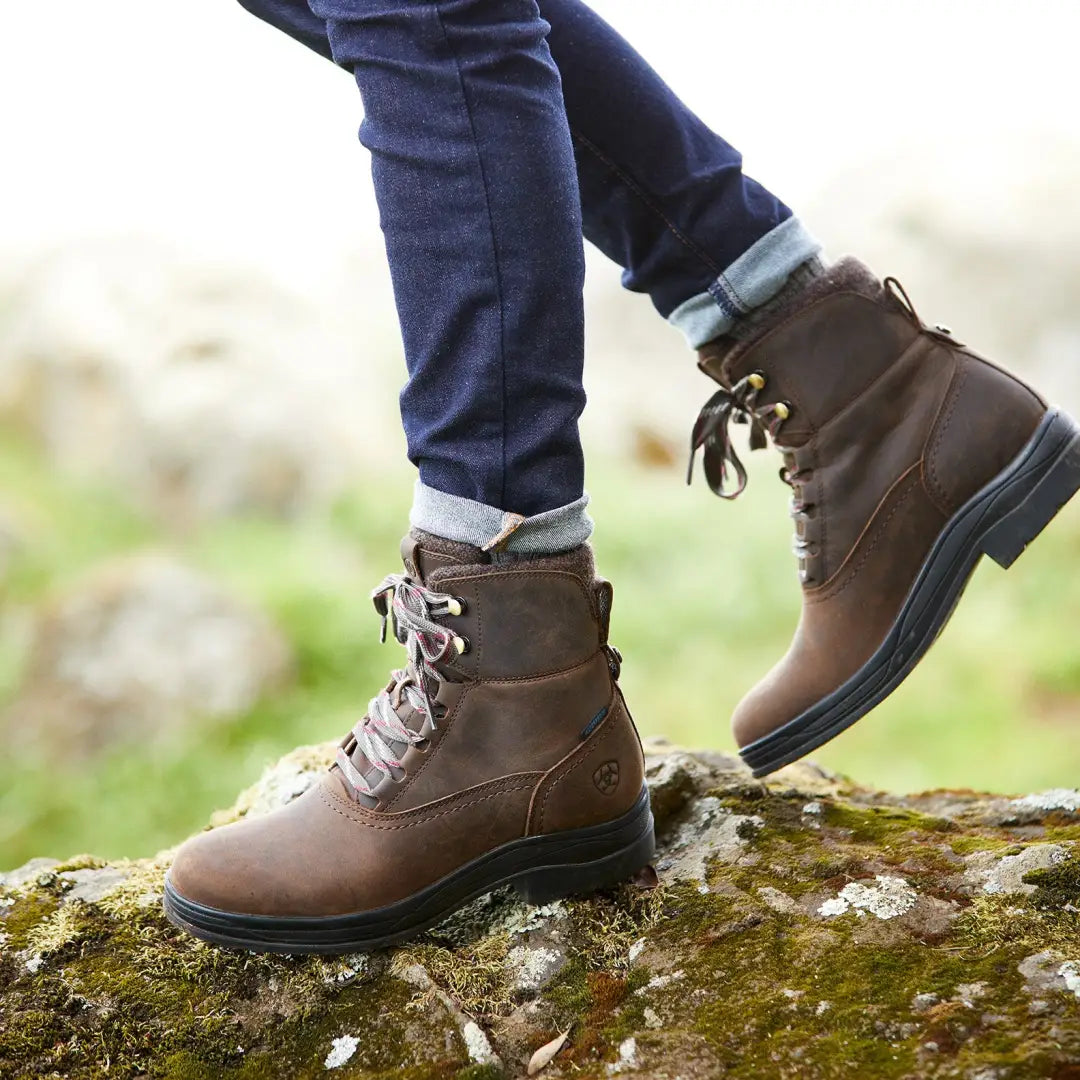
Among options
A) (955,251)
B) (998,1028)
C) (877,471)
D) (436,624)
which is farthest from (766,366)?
(955,251)

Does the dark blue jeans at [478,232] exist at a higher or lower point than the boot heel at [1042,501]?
higher

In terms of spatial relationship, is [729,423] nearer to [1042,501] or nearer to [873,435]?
[873,435]

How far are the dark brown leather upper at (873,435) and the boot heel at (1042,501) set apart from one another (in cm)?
6

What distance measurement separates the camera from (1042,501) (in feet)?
5.19

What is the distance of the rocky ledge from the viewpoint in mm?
1159

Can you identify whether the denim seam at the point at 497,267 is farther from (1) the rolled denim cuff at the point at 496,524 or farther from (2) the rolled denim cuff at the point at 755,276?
(2) the rolled denim cuff at the point at 755,276

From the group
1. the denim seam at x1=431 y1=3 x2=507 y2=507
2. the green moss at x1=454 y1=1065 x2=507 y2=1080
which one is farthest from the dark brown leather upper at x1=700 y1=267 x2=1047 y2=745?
the green moss at x1=454 y1=1065 x2=507 y2=1080

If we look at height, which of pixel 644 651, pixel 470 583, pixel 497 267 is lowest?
pixel 644 651

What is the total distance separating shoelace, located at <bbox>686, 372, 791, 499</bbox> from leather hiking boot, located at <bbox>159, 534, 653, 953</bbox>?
0.42 m

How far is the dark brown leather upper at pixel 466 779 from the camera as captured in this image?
1.40 meters

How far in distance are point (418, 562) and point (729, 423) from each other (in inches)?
25.9

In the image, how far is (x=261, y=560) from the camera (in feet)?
21.0

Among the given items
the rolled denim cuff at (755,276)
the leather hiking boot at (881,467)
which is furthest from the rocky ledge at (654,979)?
the rolled denim cuff at (755,276)

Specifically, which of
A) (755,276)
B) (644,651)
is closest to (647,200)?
(755,276)
